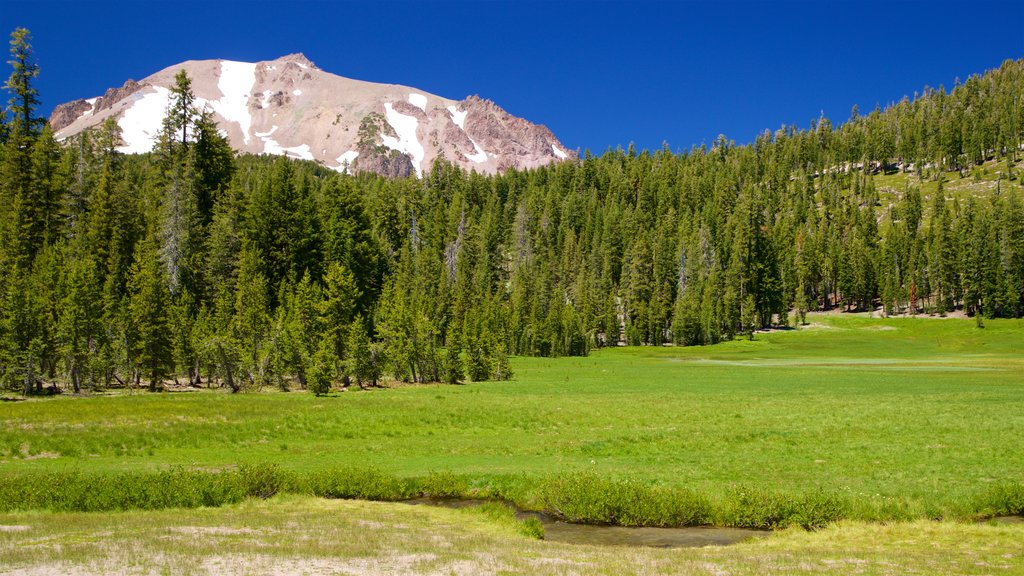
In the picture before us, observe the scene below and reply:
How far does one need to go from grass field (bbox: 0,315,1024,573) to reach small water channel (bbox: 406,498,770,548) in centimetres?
54

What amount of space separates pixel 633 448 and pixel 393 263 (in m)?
90.0

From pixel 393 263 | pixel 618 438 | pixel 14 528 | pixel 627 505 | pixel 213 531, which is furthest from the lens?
pixel 393 263

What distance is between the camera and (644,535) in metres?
18.7

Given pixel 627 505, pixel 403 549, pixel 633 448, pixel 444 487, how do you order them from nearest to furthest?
pixel 403 549 → pixel 627 505 → pixel 444 487 → pixel 633 448

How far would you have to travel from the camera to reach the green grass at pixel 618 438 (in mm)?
21328

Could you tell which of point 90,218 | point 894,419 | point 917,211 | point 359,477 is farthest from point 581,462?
point 917,211

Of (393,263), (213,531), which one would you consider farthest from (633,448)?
(393,263)

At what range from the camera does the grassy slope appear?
38.8ft

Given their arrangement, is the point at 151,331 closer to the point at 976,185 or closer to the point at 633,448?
the point at 633,448

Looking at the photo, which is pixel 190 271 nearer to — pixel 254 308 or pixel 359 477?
pixel 254 308

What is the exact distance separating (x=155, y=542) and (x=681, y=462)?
19.6 m

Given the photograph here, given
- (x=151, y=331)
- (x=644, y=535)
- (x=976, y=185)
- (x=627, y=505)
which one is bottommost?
(x=644, y=535)

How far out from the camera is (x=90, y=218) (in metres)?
62.6

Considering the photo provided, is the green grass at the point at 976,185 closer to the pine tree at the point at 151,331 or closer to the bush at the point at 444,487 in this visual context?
the pine tree at the point at 151,331
